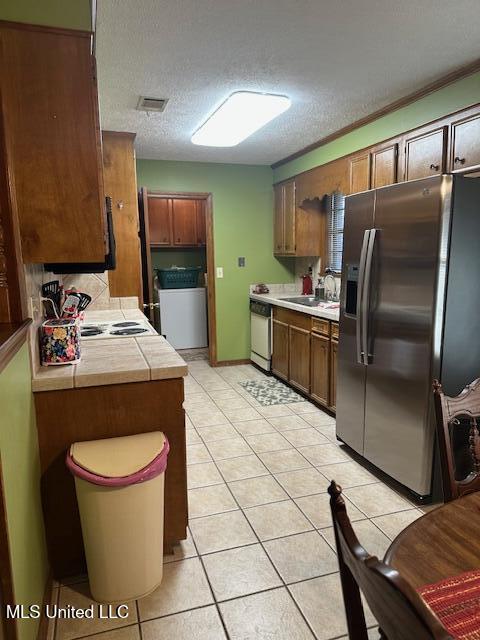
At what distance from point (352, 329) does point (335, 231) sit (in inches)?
77.2

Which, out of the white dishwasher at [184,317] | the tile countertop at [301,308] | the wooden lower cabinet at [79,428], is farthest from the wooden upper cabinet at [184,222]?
the wooden lower cabinet at [79,428]

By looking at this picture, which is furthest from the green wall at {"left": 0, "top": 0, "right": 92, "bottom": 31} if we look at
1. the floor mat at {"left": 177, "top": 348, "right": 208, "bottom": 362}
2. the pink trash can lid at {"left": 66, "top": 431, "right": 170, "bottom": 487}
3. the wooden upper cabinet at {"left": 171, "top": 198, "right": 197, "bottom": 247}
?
the wooden upper cabinet at {"left": 171, "top": 198, "right": 197, "bottom": 247}

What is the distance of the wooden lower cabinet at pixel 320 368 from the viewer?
11.8 ft

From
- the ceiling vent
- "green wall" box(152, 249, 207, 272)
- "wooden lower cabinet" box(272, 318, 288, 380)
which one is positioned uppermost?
the ceiling vent

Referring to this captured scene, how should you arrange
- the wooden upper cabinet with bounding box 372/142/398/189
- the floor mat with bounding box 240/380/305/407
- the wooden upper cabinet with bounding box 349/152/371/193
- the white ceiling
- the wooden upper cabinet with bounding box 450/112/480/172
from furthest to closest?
1. the floor mat with bounding box 240/380/305/407
2. the wooden upper cabinet with bounding box 349/152/371/193
3. the wooden upper cabinet with bounding box 372/142/398/189
4. the wooden upper cabinet with bounding box 450/112/480/172
5. the white ceiling

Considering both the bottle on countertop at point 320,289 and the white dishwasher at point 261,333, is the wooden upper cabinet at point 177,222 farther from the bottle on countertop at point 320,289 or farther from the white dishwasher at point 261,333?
the bottle on countertop at point 320,289

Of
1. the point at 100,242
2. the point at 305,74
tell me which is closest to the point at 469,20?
the point at 305,74

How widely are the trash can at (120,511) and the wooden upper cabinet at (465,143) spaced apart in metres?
2.25

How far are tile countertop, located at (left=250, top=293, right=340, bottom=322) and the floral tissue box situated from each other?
6.89ft

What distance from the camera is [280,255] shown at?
520 cm

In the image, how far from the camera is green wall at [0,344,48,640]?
1202mm

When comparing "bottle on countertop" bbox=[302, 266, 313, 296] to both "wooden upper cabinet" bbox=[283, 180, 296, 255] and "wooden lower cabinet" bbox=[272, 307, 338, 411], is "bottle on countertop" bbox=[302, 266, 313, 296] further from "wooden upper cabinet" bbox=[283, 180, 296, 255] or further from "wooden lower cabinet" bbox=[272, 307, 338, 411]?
"wooden lower cabinet" bbox=[272, 307, 338, 411]

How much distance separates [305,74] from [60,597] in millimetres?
2945

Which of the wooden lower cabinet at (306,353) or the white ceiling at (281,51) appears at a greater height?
the white ceiling at (281,51)
